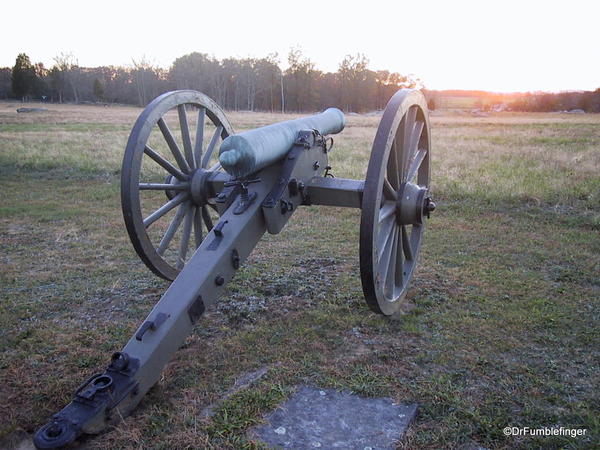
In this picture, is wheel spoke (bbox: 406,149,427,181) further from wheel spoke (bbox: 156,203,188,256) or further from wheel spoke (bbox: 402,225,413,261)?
wheel spoke (bbox: 156,203,188,256)

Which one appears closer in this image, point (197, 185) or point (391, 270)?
point (391, 270)

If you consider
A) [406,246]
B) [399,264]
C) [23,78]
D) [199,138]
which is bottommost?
[399,264]

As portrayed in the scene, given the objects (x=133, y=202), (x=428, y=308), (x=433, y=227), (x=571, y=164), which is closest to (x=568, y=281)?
(x=428, y=308)

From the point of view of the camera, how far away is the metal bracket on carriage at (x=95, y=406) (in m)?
2.56

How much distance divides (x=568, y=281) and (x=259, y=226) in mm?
3341

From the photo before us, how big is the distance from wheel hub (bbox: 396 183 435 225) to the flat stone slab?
138 cm

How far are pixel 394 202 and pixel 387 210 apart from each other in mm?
143

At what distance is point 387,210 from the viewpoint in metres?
3.81

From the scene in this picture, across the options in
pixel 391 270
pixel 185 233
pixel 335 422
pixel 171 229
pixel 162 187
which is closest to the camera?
pixel 335 422

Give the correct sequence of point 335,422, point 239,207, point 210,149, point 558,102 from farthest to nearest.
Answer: point 558,102 → point 210,149 → point 239,207 → point 335,422

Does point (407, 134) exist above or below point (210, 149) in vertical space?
above

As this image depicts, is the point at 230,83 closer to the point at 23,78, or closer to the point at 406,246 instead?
the point at 23,78

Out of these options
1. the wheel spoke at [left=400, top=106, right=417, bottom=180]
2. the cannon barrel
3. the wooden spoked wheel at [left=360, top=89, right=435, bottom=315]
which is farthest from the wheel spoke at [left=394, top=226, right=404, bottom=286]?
the cannon barrel

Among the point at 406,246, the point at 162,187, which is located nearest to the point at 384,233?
the point at 406,246
